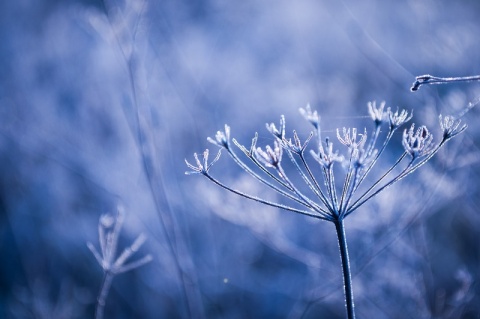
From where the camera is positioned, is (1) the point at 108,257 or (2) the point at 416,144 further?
(1) the point at 108,257

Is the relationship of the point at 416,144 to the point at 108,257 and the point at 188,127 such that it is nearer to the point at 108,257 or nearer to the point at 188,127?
the point at 108,257

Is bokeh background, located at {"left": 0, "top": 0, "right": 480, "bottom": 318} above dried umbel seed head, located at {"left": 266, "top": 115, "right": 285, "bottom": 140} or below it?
above

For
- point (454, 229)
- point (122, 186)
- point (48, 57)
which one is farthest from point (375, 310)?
point (48, 57)

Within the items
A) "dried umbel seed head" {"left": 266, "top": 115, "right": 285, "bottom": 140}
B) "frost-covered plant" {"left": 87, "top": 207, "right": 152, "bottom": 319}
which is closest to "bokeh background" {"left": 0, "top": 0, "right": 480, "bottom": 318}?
"frost-covered plant" {"left": 87, "top": 207, "right": 152, "bottom": 319}

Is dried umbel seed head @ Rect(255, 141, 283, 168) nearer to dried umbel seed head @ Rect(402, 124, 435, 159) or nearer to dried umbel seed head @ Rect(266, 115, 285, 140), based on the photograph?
dried umbel seed head @ Rect(266, 115, 285, 140)

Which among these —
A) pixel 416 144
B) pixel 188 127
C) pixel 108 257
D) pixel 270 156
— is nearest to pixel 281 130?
pixel 270 156

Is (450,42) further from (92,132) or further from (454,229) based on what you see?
(92,132)

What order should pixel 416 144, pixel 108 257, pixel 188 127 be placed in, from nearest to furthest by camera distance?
pixel 416 144, pixel 108 257, pixel 188 127

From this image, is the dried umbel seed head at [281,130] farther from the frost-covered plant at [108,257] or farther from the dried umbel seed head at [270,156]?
the frost-covered plant at [108,257]

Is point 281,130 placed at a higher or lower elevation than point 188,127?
lower

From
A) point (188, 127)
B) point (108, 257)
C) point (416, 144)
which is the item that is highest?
point (188, 127)

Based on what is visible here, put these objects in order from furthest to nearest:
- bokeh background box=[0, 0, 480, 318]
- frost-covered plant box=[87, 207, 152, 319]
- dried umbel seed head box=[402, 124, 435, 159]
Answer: bokeh background box=[0, 0, 480, 318], frost-covered plant box=[87, 207, 152, 319], dried umbel seed head box=[402, 124, 435, 159]
